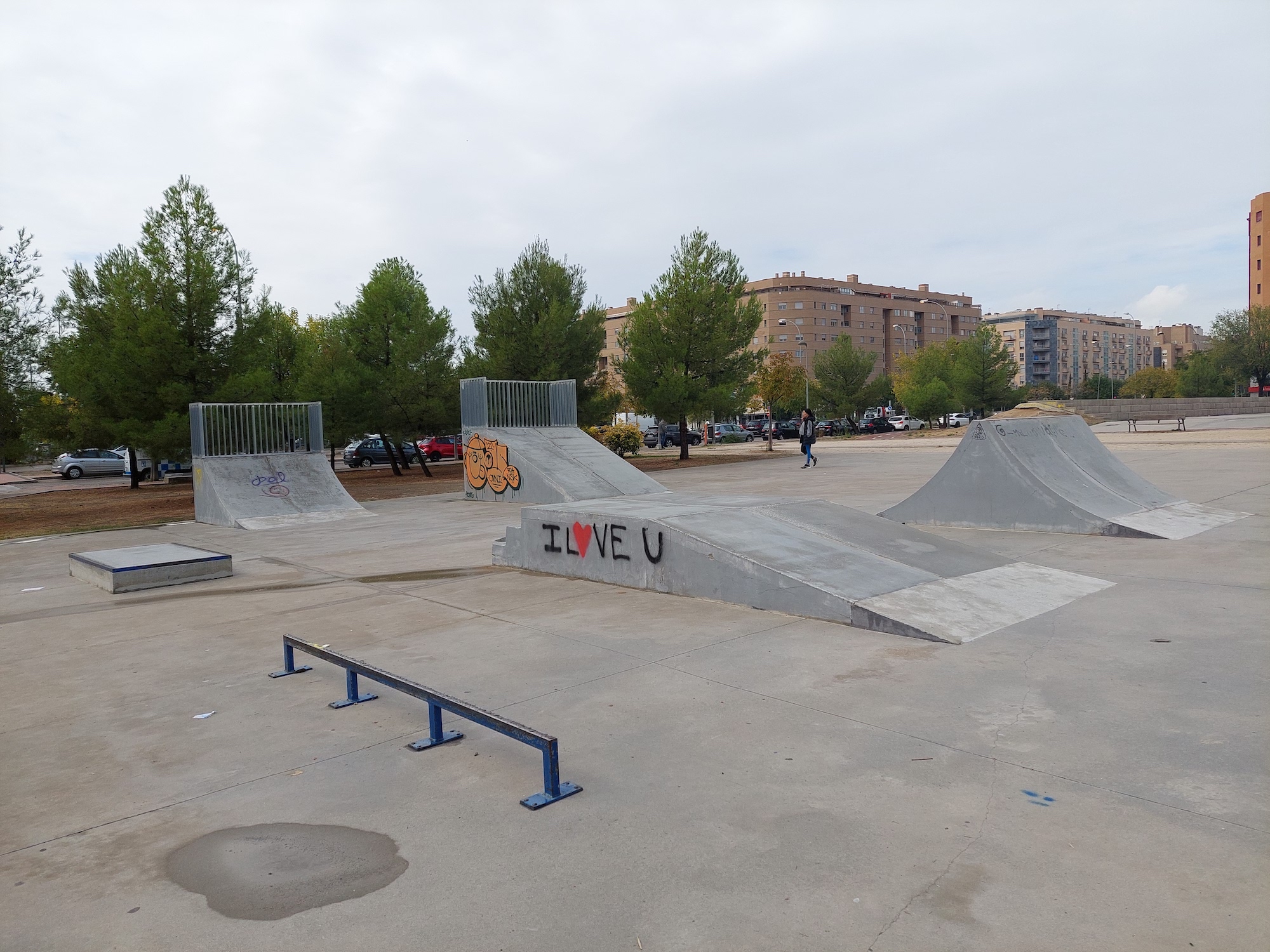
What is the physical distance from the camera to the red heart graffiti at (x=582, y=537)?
9391mm

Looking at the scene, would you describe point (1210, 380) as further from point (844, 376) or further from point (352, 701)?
point (352, 701)

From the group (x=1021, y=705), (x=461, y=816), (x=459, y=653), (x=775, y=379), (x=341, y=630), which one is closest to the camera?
(x=461, y=816)

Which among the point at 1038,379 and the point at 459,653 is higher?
the point at 1038,379

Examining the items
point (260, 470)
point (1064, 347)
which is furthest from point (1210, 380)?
point (1064, 347)

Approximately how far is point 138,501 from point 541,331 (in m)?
14.6

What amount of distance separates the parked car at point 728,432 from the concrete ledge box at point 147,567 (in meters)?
47.2

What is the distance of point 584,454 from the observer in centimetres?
2214

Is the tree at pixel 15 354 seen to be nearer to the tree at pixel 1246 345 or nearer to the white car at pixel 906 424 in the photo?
the white car at pixel 906 424

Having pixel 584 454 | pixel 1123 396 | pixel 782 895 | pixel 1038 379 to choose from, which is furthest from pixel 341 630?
pixel 1038 379

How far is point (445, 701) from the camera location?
4344 millimetres

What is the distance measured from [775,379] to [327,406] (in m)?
23.3

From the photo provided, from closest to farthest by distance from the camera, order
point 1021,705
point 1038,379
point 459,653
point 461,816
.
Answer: point 461,816
point 1021,705
point 459,653
point 1038,379

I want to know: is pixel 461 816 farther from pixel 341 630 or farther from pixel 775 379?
pixel 775 379

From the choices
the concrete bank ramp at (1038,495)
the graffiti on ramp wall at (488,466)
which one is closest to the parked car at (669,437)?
the graffiti on ramp wall at (488,466)
